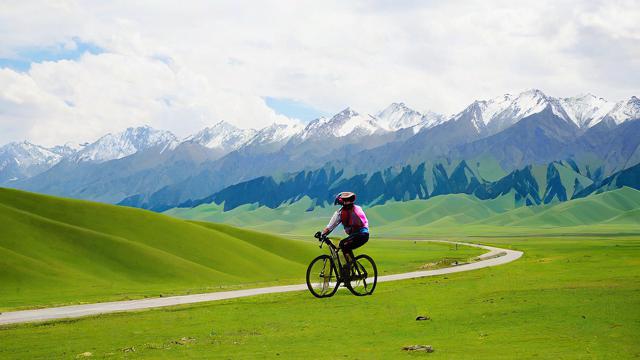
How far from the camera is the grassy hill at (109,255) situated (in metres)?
75.9

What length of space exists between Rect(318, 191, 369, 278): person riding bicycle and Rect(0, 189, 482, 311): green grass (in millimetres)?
40300

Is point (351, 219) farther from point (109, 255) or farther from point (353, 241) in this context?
point (109, 255)

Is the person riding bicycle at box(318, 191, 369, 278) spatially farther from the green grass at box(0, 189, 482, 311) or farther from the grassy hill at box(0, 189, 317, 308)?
the grassy hill at box(0, 189, 317, 308)

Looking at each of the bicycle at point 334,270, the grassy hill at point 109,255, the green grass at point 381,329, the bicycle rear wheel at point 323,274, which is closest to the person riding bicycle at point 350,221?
the bicycle at point 334,270

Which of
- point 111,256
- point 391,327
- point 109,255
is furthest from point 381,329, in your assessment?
point 109,255

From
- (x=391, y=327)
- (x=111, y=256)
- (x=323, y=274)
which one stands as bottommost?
(x=391, y=327)

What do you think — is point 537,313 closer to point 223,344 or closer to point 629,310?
point 629,310

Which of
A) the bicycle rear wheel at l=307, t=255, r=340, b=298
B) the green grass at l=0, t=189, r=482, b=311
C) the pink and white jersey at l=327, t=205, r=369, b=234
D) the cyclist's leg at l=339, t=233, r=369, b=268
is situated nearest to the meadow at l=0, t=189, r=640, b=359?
the bicycle rear wheel at l=307, t=255, r=340, b=298

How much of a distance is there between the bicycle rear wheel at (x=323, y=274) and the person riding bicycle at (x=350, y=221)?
4.56 ft

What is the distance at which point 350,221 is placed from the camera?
27812 mm

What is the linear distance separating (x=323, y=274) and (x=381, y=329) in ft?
13.9

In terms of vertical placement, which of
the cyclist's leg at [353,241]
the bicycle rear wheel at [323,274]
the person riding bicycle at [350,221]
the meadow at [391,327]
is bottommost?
the meadow at [391,327]

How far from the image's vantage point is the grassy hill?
249 ft

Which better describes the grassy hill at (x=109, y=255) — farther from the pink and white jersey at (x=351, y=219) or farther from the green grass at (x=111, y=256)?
the pink and white jersey at (x=351, y=219)
